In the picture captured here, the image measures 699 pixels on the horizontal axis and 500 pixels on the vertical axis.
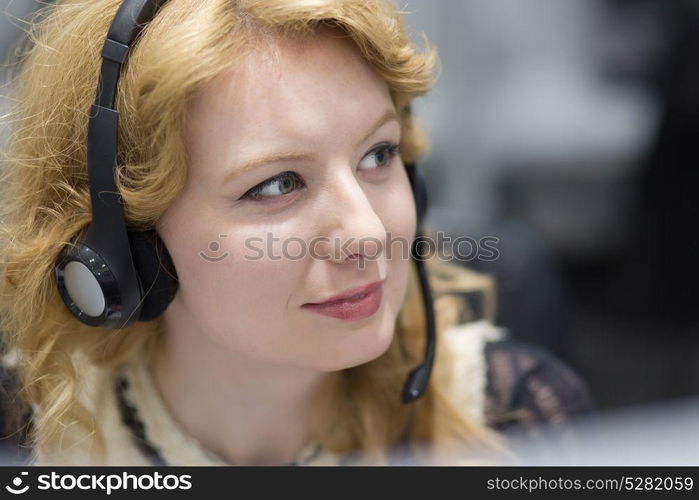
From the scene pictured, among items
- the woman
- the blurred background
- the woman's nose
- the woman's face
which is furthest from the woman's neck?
the blurred background

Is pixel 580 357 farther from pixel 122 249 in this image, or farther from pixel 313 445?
pixel 122 249

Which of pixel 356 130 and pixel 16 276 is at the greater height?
pixel 356 130

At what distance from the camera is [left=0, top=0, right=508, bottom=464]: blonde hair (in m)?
0.81

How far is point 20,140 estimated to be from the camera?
3.07ft

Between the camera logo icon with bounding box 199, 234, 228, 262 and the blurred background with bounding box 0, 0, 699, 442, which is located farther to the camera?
the blurred background with bounding box 0, 0, 699, 442

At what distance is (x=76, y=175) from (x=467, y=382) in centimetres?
69

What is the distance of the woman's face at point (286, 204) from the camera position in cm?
81

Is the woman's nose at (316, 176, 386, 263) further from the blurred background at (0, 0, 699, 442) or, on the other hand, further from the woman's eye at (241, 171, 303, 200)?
the blurred background at (0, 0, 699, 442)

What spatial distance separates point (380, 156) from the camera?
931 mm

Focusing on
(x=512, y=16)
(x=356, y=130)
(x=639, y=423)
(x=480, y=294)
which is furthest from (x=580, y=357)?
(x=356, y=130)

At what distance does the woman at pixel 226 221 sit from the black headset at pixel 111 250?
0.05 ft
